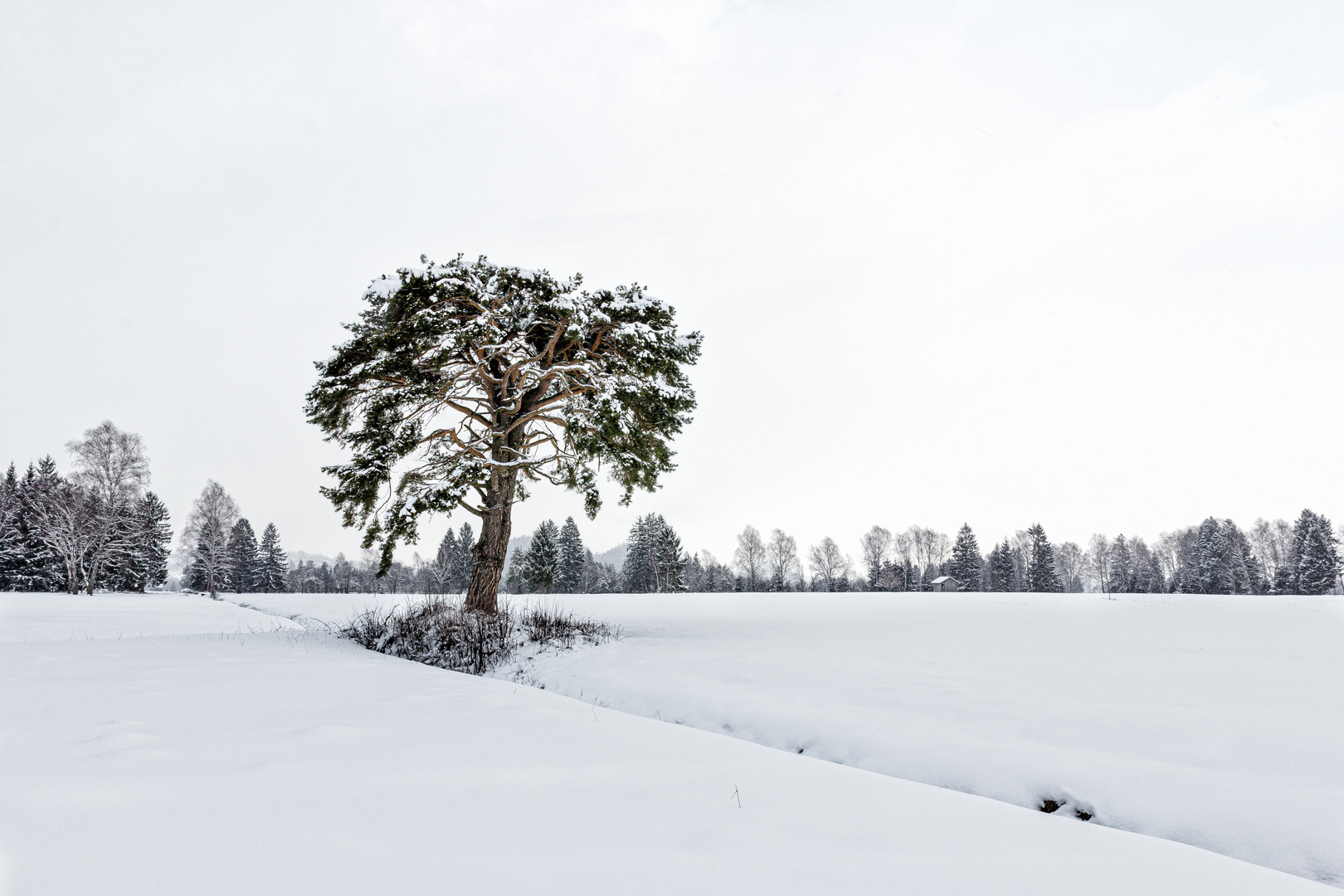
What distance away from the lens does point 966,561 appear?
59.8 meters

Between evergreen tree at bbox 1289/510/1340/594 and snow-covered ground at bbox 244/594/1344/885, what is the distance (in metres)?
55.3

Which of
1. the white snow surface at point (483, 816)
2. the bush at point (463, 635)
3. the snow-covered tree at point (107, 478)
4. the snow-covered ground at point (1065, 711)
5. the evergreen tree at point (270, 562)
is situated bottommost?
the evergreen tree at point (270, 562)

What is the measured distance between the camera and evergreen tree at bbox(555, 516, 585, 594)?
180 feet

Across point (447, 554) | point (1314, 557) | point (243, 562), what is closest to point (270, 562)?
point (243, 562)

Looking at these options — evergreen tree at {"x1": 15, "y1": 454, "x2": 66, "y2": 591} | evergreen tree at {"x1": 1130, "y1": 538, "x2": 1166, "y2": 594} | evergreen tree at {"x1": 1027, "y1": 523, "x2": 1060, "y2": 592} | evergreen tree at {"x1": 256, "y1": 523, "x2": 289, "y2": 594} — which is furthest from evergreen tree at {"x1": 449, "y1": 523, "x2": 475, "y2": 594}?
evergreen tree at {"x1": 1130, "y1": 538, "x2": 1166, "y2": 594}

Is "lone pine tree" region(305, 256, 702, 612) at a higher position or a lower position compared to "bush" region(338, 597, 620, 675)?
higher

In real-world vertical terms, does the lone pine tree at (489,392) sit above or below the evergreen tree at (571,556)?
above

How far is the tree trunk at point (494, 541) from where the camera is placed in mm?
10805

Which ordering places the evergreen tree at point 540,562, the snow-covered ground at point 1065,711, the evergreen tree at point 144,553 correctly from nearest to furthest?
the snow-covered ground at point 1065,711 → the evergreen tree at point 144,553 → the evergreen tree at point 540,562

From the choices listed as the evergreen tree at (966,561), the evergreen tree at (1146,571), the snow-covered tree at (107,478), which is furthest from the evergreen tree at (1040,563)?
Answer: the snow-covered tree at (107,478)

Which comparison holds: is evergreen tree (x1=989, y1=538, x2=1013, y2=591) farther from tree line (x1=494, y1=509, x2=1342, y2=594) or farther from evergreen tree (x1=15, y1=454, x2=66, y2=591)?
evergreen tree (x1=15, y1=454, x2=66, y2=591)

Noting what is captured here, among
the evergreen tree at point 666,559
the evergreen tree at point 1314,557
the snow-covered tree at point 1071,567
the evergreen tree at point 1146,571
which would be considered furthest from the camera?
the snow-covered tree at point 1071,567

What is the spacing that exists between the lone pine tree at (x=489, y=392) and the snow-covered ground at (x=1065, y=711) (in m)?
3.61

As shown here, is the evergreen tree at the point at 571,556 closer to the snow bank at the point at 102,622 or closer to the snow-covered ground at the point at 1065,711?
the snow bank at the point at 102,622
